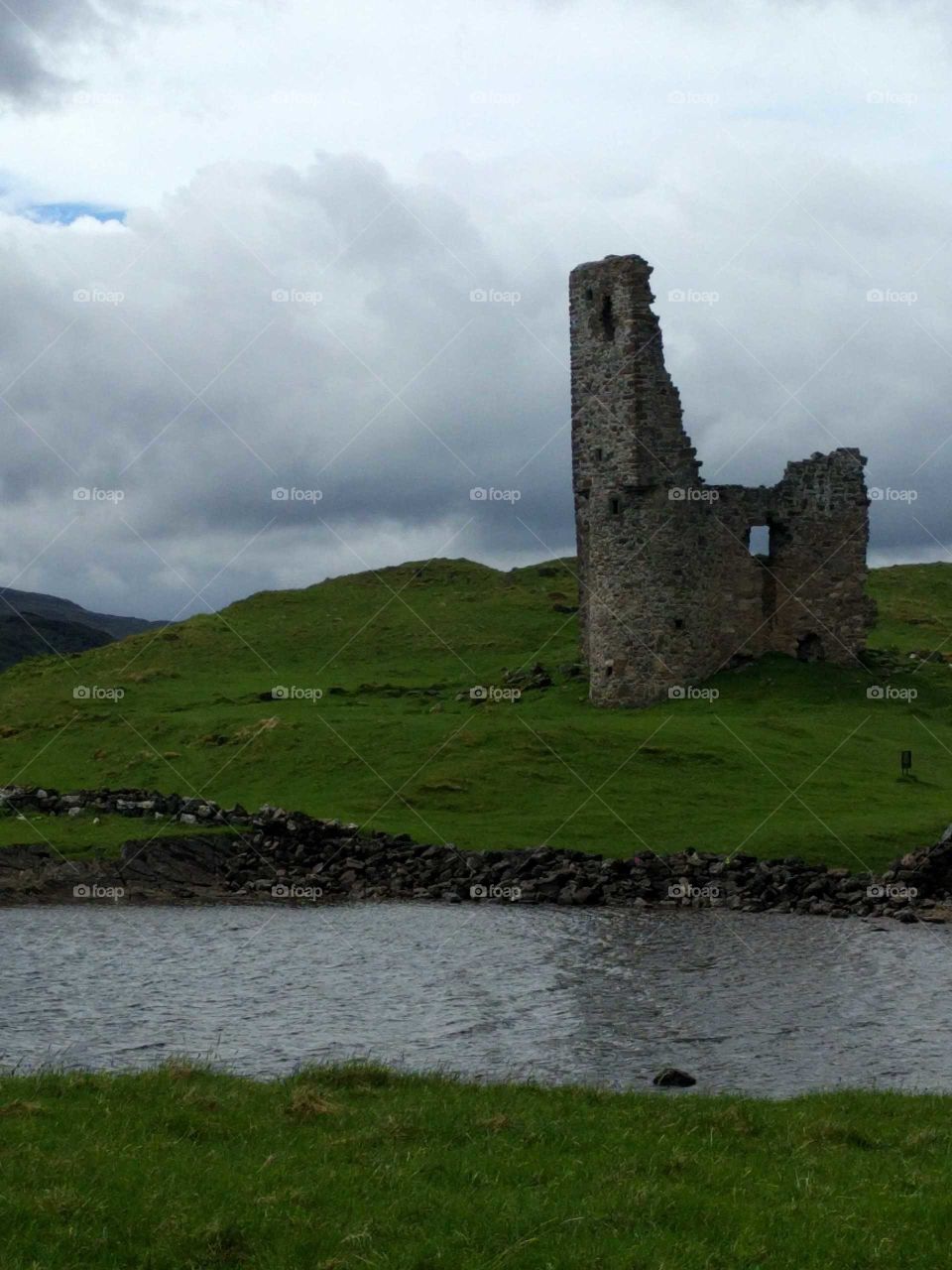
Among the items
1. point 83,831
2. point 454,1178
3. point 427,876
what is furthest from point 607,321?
point 454,1178

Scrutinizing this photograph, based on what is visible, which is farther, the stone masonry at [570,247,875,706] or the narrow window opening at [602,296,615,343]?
the narrow window opening at [602,296,615,343]

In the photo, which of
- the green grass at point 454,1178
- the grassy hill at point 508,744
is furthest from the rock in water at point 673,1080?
the grassy hill at point 508,744

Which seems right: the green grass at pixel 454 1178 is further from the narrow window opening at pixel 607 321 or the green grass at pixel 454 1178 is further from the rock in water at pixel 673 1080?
the narrow window opening at pixel 607 321

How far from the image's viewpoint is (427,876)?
4031 cm

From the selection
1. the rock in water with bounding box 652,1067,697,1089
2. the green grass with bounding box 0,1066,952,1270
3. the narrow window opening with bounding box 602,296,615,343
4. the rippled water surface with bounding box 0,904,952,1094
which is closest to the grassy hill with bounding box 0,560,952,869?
the rippled water surface with bounding box 0,904,952,1094

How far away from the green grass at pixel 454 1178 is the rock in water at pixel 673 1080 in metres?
1.75

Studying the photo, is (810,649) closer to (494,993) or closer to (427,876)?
(427,876)

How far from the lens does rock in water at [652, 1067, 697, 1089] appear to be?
19.6 meters

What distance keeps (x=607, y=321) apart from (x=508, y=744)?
66.8ft

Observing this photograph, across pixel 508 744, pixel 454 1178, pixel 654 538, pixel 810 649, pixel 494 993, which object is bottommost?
pixel 494 993

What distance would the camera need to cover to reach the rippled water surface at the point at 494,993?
2119 centimetres

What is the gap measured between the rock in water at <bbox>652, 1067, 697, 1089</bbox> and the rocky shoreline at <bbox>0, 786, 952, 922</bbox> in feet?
57.4

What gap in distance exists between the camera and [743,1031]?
23328 millimetres

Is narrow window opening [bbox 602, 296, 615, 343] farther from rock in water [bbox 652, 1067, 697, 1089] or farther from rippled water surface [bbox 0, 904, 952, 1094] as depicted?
rock in water [bbox 652, 1067, 697, 1089]
